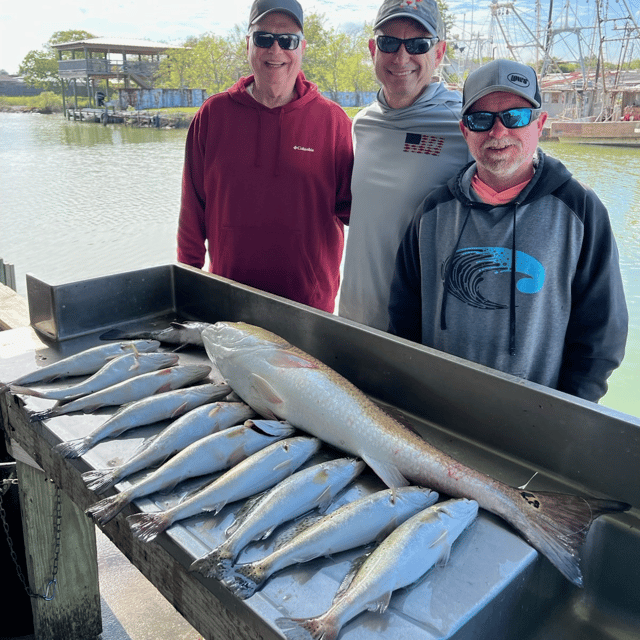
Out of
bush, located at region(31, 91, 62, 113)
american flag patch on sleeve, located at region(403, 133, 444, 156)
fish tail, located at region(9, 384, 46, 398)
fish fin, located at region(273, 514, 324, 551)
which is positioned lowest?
fish fin, located at region(273, 514, 324, 551)

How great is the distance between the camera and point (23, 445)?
A: 2.05 m

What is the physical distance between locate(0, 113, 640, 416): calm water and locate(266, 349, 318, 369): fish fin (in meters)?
6.43

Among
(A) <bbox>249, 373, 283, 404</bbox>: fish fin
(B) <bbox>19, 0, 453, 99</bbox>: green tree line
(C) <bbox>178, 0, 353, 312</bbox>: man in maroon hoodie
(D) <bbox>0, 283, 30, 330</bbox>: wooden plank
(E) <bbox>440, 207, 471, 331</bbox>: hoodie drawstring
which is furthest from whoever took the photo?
(B) <bbox>19, 0, 453, 99</bbox>: green tree line

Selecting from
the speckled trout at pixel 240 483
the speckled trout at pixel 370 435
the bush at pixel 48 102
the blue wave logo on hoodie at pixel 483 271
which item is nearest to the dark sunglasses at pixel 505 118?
the blue wave logo on hoodie at pixel 483 271

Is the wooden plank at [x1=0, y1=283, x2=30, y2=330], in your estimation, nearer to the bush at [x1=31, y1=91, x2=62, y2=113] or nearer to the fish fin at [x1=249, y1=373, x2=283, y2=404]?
the fish fin at [x1=249, y1=373, x2=283, y2=404]

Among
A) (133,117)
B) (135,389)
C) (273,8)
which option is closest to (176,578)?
(135,389)

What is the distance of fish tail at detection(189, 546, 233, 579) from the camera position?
49.7 inches

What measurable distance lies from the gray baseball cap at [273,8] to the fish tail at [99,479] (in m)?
2.44

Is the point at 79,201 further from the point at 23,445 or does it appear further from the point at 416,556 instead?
the point at 416,556

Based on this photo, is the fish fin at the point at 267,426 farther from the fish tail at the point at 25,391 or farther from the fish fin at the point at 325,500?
the fish tail at the point at 25,391

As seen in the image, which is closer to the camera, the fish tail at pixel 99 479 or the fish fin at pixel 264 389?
the fish tail at pixel 99 479

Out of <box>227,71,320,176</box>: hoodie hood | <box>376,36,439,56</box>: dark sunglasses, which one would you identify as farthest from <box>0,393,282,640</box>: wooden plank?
<box>376,36,439,56</box>: dark sunglasses

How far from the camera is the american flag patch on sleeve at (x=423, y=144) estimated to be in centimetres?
269

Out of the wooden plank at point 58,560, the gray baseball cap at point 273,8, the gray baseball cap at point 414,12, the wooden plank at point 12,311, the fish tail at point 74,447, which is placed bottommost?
the wooden plank at point 58,560
